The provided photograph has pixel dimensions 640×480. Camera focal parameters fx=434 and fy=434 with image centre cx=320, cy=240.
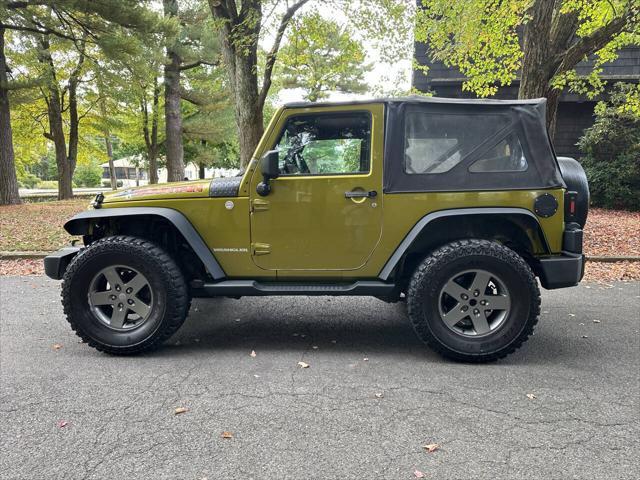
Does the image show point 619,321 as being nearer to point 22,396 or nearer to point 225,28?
point 22,396

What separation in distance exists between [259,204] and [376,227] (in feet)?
2.97

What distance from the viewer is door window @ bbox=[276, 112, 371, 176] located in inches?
130

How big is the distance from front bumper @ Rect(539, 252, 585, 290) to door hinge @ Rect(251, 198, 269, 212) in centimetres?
210

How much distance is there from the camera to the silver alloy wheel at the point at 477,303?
10.4ft

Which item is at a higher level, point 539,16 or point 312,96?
point 312,96

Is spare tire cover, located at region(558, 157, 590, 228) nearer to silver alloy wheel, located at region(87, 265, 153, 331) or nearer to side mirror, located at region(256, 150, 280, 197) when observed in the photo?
side mirror, located at region(256, 150, 280, 197)

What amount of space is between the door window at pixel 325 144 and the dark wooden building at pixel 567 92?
436 inches

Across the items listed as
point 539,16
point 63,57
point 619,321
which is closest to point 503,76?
point 539,16

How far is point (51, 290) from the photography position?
5.29 metres

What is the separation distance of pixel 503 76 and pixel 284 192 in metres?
8.85

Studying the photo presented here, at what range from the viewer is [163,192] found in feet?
11.4

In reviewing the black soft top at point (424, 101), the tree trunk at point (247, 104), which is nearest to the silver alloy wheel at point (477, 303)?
the black soft top at point (424, 101)

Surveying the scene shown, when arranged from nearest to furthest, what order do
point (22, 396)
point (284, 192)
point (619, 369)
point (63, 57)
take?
point (22, 396)
point (619, 369)
point (284, 192)
point (63, 57)

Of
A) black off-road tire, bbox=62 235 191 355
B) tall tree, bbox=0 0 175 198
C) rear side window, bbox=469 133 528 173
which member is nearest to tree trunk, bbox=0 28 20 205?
tall tree, bbox=0 0 175 198
